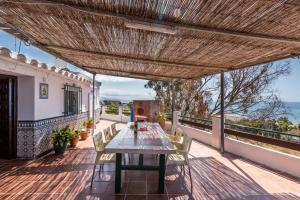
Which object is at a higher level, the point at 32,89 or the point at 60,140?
the point at 32,89

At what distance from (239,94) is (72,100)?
8.43m

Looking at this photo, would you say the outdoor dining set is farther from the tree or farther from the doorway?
the tree

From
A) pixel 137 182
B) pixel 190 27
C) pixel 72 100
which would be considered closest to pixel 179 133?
pixel 137 182

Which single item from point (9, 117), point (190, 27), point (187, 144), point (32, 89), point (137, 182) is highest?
point (190, 27)

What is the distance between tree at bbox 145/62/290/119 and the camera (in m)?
12.1

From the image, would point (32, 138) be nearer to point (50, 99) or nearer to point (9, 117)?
point (9, 117)

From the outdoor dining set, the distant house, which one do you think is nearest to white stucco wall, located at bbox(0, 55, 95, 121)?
the distant house

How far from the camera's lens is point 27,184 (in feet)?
13.8

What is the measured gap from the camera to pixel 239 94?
12.9m

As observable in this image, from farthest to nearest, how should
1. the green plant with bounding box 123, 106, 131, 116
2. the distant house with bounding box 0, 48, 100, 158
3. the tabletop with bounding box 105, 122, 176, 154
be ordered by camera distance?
the green plant with bounding box 123, 106, 131, 116 → the distant house with bounding box 0, 48, 100, 158 → the tabletop with bounding box 105, 122, 176, 154

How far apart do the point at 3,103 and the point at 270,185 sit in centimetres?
597

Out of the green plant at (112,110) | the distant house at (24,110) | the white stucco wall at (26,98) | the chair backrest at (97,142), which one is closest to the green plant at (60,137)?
the distant house at (24,110)

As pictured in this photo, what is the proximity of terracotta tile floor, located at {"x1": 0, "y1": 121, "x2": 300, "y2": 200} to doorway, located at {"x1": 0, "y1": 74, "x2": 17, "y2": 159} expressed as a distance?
365 mm

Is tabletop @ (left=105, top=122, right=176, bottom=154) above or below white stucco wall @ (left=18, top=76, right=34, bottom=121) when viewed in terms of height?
below
